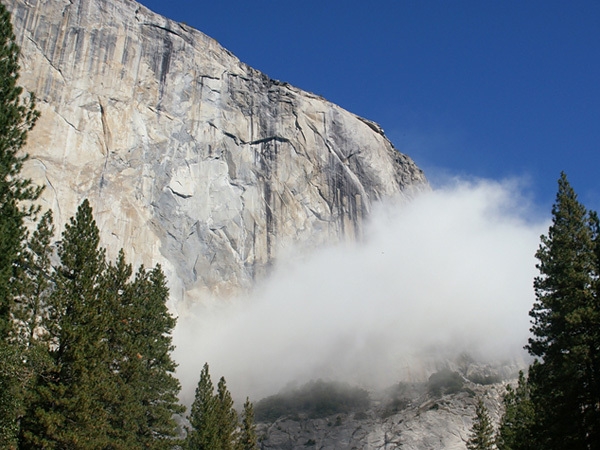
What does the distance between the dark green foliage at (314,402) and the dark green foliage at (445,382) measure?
1035 cm

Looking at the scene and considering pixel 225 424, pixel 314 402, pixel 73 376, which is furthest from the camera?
pixel 314 402

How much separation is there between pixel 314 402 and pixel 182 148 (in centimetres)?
4186

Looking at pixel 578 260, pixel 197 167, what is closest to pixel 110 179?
pixel 197 167

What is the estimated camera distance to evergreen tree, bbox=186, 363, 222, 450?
40406mm

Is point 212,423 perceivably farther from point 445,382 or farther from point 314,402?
point 445,382

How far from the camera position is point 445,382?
96.6 m

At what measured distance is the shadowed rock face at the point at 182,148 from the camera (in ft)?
264

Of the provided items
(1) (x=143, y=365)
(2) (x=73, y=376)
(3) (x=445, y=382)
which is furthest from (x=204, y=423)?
(3) (x=445, y=382)

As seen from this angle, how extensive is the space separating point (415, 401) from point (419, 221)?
156 ft

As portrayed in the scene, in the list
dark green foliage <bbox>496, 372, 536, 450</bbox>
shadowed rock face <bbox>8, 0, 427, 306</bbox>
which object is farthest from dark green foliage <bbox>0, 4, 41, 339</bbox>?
shadowed rock face <bbox>8, 0, 427, 306</bbox>

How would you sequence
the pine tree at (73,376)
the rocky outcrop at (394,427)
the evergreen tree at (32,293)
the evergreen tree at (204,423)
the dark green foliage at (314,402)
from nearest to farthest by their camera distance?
the pine tree at (73,376), the evergreen tree at (32,293), the evergreen tree at (204,423), the rocky outcrop at (394,427), the dark green foliage at (314,402)

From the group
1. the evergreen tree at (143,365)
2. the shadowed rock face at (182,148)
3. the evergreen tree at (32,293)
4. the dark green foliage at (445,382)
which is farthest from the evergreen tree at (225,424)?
the dark green foliage at (445,382)

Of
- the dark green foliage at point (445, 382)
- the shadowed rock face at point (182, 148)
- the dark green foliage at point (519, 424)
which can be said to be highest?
the shadowed rock face at point (182, 148)

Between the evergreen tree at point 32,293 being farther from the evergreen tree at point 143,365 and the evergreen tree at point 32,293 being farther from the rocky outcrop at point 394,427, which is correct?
the rocky outcrop at point 394,427
